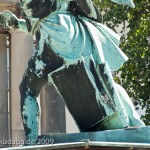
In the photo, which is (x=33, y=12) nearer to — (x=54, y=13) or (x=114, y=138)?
(x=54, y=13)

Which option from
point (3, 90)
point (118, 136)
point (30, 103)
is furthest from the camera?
point (3, 90)

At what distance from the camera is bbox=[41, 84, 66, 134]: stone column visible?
2762 cm

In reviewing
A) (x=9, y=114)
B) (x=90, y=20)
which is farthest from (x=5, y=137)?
(x=90, y=20)

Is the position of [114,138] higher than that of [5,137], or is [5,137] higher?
[114,138]

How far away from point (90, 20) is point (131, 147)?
5.89ft

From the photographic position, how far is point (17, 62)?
96.3ft

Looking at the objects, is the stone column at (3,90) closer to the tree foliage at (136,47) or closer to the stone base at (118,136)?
the tree foliage at (136,47)

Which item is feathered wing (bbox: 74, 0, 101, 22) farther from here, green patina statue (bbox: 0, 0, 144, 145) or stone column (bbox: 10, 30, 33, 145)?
stone column (bbox: 10, 30, 33, 145)

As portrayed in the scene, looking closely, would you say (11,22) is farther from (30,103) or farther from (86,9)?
(30,103)

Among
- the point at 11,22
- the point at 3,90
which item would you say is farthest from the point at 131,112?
the point at 3,90

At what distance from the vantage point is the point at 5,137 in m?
27.5

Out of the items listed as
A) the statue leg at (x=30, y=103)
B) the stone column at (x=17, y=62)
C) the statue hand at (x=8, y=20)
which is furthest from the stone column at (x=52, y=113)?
the statue leg at (x=30, y=103)

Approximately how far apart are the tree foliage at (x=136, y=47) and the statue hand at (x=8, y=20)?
52.1 feet

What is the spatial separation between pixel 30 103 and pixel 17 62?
18536 mm
